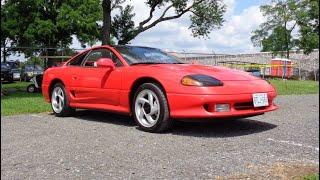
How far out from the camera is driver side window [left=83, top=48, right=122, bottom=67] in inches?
283

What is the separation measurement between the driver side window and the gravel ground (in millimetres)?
901

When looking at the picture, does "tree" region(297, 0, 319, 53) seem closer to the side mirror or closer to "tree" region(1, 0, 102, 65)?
"tree" region(1, 0, 102, 65)

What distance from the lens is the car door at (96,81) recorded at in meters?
6.88

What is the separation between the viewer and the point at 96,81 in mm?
7211

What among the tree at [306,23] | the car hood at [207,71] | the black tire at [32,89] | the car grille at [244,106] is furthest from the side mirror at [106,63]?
the tree at [306,23]

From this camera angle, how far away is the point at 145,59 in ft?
22.8

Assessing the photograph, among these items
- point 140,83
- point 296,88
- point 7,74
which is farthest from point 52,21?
point 140,83

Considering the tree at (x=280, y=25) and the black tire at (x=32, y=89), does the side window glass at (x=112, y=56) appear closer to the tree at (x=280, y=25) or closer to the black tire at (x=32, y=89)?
the black tire at (x=32, y=89)

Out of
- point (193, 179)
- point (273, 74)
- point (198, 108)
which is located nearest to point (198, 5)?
point (273, 74)

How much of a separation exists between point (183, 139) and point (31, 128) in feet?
7.17

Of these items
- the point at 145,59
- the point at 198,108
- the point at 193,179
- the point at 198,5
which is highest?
the point at 198,5

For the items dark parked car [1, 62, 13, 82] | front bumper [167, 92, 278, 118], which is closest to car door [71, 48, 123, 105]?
front bumper [167, 92, 278, 118]

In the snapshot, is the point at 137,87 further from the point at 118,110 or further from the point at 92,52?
the point at 92,52

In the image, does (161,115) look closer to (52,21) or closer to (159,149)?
(159,149)
